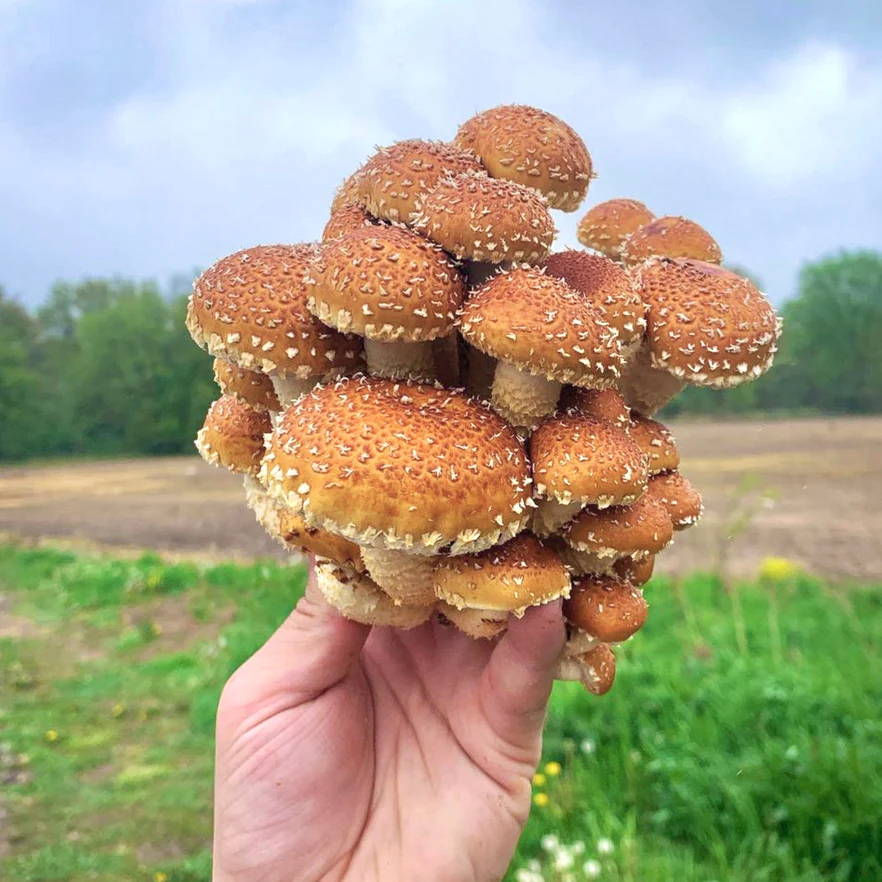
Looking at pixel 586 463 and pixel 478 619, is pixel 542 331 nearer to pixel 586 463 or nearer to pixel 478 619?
pixel 586 463

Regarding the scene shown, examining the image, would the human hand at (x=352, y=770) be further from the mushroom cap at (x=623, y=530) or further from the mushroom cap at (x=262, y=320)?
the mushroom cap at (x=262, y=320)

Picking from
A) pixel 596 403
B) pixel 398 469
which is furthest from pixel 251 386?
pixel 596 403

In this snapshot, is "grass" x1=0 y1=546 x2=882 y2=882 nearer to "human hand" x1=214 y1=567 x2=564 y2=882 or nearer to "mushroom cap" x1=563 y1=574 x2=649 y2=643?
"human hand" x1=214 y1=567 x2=564 y2=882

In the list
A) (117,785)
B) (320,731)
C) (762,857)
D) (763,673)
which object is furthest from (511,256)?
(117,785)

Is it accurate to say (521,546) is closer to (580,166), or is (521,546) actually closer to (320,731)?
(580,166)

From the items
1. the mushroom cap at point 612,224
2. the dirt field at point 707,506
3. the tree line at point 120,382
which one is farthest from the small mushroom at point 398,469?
the tree line at point 120,382

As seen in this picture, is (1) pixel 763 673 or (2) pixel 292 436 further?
(1) pixel 763 673
